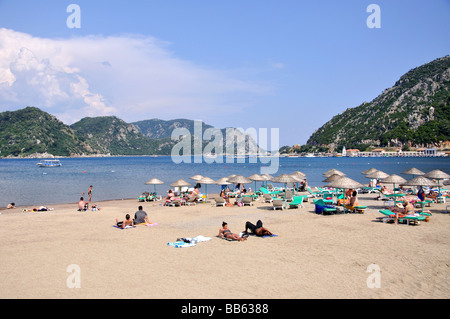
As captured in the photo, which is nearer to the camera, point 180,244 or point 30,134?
point 180,244

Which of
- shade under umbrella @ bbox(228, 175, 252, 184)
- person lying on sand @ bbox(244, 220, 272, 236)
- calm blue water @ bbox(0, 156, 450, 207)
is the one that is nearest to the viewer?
person lying on sand @ bbox(244, 220, 272, 236)

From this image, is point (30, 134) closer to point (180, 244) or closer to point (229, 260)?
point (180, 244)

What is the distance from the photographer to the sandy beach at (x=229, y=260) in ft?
23.0

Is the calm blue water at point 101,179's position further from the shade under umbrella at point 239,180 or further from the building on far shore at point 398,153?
the building on far shore at point 398,153

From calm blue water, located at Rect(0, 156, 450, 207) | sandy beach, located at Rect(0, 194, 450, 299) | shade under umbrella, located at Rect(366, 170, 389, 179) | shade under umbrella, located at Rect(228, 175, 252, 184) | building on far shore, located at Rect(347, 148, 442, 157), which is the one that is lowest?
calm blue water, located at Rect(0, 156, 450, 207)

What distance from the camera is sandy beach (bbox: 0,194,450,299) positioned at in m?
7.01

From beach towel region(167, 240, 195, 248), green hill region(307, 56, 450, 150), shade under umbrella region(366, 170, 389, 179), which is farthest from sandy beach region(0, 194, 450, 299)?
green hill region(307, 56, 450, 150)

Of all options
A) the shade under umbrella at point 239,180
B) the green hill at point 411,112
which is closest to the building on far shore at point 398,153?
the green hill at point 411,112

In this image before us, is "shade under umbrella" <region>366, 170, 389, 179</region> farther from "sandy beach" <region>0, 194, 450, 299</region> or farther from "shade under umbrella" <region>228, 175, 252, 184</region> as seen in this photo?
"shade under umbrella" <region>228, 175, 252, 184</region>

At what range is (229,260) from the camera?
9.20 metres

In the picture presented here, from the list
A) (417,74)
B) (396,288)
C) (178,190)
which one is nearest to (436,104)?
(417,74)

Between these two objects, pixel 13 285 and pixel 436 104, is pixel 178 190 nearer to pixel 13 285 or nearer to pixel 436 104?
pixel 13 285

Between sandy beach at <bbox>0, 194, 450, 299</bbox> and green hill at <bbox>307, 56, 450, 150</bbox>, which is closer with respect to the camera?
sandy beach at <bbox>0, 194, 450, 299</bbox>

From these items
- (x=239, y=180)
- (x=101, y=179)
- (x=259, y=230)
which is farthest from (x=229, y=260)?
(x=101, y=179)
